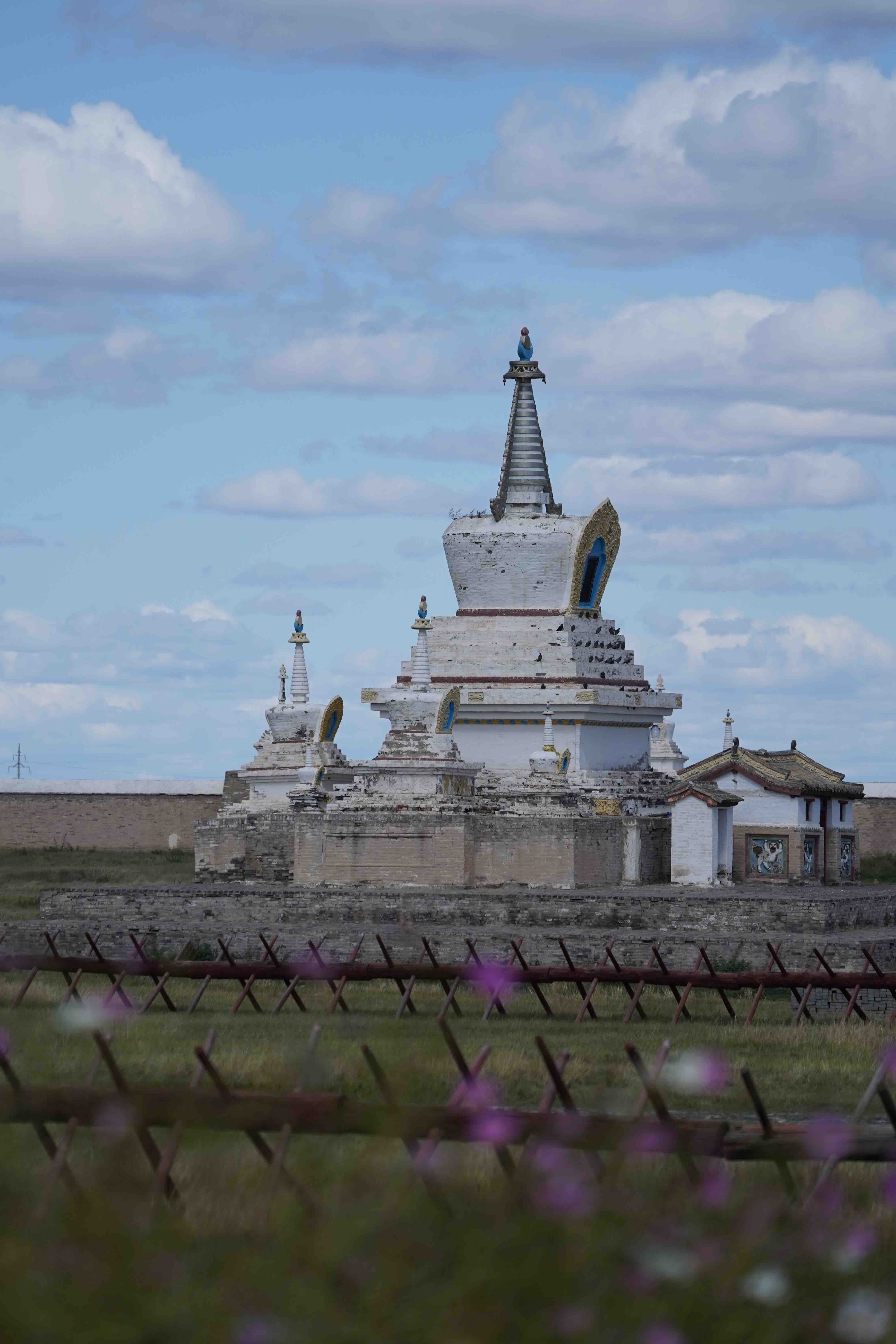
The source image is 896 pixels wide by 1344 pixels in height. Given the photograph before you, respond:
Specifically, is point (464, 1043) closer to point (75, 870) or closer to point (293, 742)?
point (293, 742)

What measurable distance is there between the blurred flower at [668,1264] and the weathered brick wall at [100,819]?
→ 112ft

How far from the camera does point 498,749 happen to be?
27562mm

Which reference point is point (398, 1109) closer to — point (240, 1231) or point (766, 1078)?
point (240, 1231)

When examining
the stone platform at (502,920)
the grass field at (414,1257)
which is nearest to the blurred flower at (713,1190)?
the grass field at (414,1257)

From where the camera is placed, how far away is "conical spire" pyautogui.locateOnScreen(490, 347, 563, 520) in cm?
2898

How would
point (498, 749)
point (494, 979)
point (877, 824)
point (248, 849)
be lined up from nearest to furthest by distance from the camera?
point (494, 979), point (248, 849), point (498, 749), point (877, 824)

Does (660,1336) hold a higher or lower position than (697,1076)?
higher

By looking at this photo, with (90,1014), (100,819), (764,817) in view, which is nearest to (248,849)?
(764,817)

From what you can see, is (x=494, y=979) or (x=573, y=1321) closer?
(x=573, y=1321)

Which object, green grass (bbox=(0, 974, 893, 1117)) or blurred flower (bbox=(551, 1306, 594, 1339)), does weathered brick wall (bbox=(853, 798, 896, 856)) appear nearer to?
green grass (bbox=(0, 974, 893, 1117))

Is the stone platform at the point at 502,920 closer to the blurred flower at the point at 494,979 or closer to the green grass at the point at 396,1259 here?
the blurred flower at the point at 494,979

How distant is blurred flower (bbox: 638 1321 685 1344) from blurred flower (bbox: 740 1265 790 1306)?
230 millimetres

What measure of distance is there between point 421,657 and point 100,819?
15.0 meters

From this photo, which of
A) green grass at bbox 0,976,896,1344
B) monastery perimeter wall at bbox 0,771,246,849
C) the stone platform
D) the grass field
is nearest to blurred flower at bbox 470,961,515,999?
the stone platform
